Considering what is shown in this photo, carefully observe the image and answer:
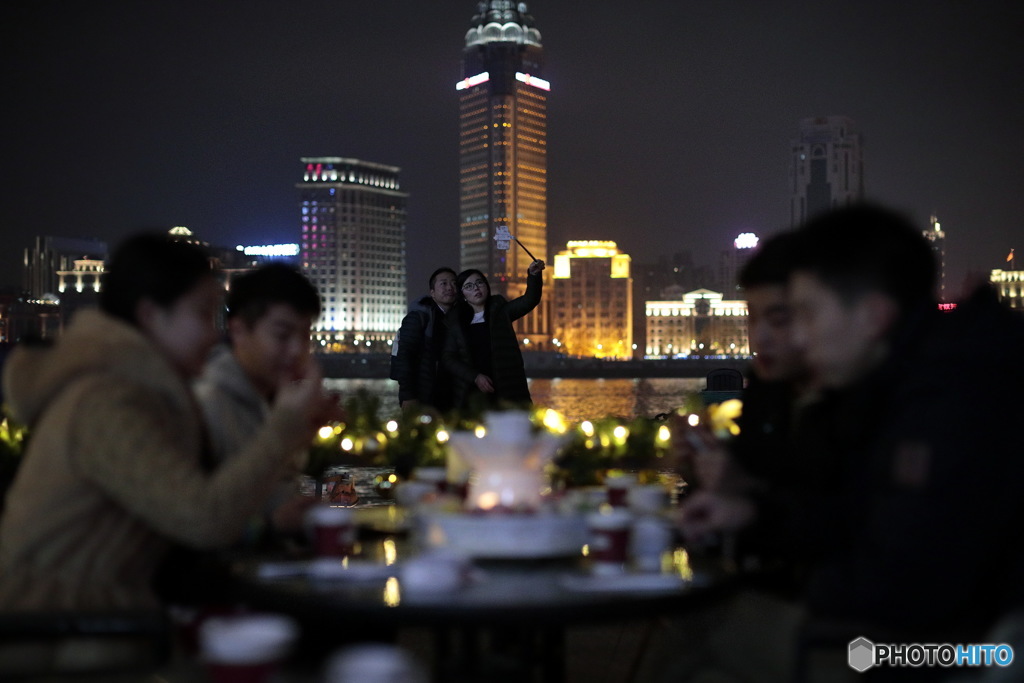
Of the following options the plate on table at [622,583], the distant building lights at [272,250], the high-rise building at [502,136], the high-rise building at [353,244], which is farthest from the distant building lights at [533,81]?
the plate on table at [622,583]

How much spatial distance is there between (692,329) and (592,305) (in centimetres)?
1307

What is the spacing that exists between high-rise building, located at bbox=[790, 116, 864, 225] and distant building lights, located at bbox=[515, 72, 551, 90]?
34.2 metres

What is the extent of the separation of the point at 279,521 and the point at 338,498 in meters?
2.64

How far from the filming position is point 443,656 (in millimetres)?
2480

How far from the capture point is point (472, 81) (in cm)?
13412

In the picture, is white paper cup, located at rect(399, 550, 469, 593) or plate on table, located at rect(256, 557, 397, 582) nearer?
white paper cup, located at rect(399, 550, 469, 593)

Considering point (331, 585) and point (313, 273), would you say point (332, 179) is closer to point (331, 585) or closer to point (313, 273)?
point (313, 273)

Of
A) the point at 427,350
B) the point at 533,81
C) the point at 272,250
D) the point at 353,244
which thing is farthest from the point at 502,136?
the point at 427,350

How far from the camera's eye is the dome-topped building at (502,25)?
133125 millimetres

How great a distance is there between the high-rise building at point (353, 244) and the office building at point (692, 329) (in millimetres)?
35430

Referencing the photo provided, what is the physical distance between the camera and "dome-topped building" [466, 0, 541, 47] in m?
133

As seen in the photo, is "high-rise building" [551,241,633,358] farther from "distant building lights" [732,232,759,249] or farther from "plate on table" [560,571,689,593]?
"plate on table" [560,571,689,593]

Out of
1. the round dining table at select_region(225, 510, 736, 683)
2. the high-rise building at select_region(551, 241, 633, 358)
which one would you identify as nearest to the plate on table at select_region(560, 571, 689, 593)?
the round dining table at select_region(225, 510, 736, 683)

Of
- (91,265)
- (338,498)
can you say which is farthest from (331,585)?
(91,265)
